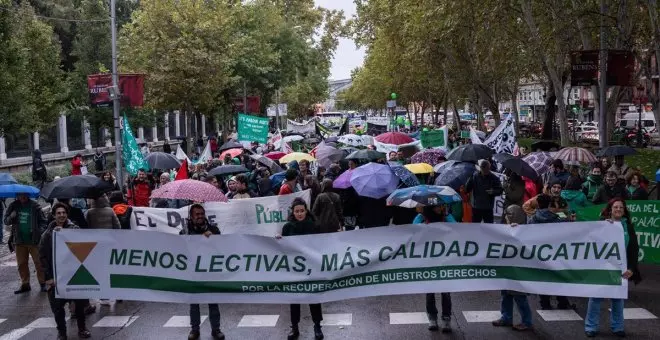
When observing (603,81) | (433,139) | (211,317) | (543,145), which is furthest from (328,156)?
(211,317)

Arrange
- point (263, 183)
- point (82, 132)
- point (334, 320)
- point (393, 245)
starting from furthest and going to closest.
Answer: point (82, 132) < point (263, 183) < point (334, 320) < point (393, 245)

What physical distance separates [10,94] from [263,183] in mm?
13075

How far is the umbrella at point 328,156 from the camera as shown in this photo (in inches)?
741

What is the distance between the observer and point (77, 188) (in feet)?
35.6

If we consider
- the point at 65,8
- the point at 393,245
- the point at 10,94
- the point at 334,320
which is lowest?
the point at 334,320

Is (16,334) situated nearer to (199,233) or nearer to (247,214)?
(199,233)

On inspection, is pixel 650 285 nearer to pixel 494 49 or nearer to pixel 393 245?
pixel 393 245

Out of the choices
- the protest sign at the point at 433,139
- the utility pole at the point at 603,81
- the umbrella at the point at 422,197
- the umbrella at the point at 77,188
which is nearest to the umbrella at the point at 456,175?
the umbrella at the point at 422,197

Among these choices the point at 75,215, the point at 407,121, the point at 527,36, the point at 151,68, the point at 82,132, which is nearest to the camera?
the point at 75,215

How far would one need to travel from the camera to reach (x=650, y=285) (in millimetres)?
11320

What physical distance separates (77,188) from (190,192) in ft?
5.49

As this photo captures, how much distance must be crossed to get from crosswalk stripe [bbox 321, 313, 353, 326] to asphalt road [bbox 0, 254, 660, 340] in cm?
1

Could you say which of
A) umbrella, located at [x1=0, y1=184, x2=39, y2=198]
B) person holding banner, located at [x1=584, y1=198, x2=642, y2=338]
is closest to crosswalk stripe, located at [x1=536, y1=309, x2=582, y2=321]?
person holding banner, located at [x1=584, y1=198, x2=642, y2=338]

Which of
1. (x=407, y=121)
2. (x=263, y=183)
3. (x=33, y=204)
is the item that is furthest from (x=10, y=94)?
(x=407, y=121)
